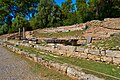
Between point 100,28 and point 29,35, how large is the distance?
14.5 m

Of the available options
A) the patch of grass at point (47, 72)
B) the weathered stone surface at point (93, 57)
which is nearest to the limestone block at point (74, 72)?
the patch of grass at point (47, 72)

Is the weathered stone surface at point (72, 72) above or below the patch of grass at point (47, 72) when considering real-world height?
above

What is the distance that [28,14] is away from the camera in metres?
56.7

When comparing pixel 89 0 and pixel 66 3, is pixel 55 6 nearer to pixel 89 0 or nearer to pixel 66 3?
pixel 66 3

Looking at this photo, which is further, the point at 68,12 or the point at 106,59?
the point at 68,12

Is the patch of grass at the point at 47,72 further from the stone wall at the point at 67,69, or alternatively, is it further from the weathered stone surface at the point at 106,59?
the weathered stone surface at the point at 106,59

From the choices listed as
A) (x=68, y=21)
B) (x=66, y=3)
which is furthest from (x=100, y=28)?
(x=66, y=3)

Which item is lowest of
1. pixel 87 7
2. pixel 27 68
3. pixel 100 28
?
pixel 27 68

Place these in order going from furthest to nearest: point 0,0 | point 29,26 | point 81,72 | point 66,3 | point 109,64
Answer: point 0,0, point 29,26, point 66,3, point 109,64, point 81,72

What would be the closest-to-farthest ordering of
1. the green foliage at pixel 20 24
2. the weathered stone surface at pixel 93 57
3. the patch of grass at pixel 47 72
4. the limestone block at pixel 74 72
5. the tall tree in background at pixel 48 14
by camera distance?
the limestone block at pixel 74 72 < the patch of grass at pixel 47 72 < the weathered stone surface at pixel 93 57 < the tall tree in background at pixel 48 14 < the green foliage at pixel 20 24

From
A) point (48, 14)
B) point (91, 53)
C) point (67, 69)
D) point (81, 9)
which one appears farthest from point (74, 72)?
point (48, 14)

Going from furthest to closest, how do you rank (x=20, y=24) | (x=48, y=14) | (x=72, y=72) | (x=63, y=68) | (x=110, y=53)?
(x=20, y=24)
(x=48, y=14)
(x=110, y=53)
(x=63, y=68)
(x=72, y=72)

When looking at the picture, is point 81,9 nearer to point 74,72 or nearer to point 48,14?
point 48,14

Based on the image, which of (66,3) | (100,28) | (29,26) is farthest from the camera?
(29,26)
